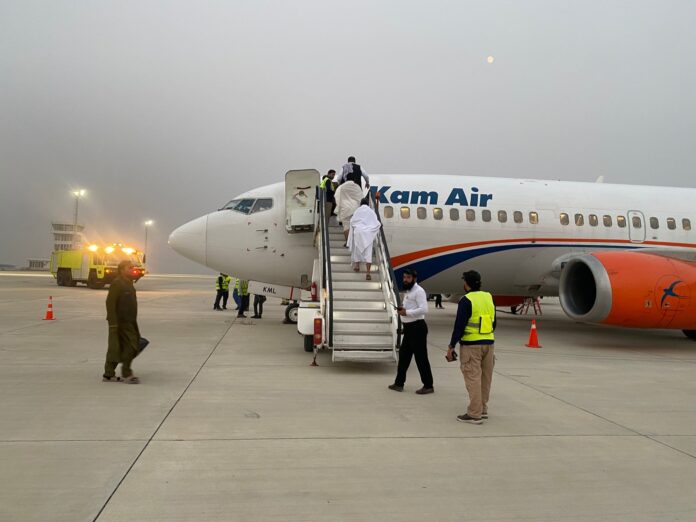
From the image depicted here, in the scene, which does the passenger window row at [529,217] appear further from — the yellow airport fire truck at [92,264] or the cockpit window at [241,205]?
the yellow airport fire truck at [92,264]

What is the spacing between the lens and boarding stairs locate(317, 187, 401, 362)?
26.6 feet

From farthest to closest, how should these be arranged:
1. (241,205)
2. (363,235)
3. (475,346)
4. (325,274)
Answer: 1. (241,205)
2. (363,235)
3. (325,274)
4. (475,346)

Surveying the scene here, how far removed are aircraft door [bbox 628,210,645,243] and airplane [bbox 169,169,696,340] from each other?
0.09 ft

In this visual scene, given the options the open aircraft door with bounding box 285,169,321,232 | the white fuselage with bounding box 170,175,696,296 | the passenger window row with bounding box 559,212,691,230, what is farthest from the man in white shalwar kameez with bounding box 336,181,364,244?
the passenger window row with bounding box 559,212,691,230

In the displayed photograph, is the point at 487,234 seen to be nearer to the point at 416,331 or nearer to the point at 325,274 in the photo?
the point at 325,274

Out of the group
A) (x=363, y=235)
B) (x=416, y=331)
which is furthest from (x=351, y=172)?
(x=416, y=331)

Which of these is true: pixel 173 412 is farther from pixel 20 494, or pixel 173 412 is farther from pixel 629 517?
pixel 629 517

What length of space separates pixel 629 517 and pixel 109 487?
11.3ft

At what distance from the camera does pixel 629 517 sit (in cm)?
336

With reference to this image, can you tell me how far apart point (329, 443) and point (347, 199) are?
6.82m

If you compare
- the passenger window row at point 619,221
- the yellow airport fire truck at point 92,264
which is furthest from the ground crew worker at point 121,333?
the yellow airport fire truck at point 92,264

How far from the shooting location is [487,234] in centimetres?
1341

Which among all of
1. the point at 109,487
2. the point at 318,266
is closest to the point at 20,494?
the point at 109,487

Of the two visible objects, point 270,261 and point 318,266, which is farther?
point 270,261
